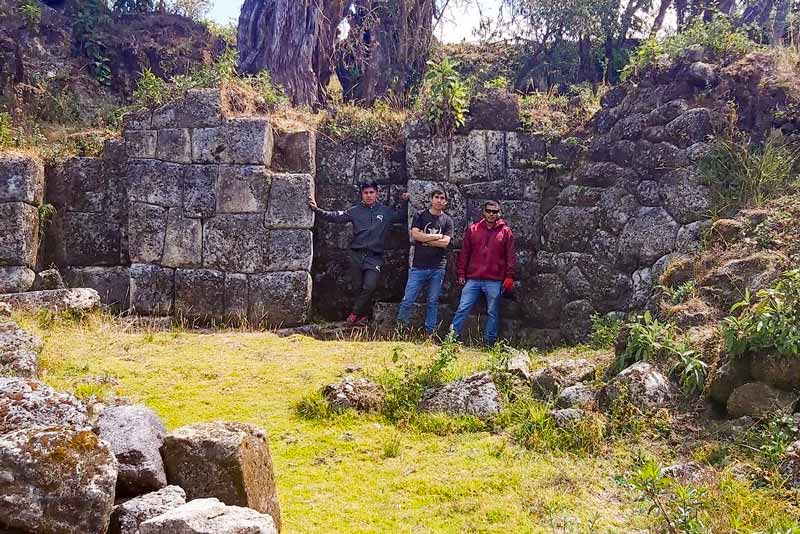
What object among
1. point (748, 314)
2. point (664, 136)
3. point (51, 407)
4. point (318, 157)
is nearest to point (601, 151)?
point (664, 136)

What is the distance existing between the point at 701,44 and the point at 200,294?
22.7 feet

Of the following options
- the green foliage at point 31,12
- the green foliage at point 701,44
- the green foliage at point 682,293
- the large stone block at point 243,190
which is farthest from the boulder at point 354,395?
the green foliage at point 31,12

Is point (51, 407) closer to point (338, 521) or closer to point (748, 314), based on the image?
point (338, 521)

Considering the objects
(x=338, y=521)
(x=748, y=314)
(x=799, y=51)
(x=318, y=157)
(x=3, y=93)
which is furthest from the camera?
(x=3, y=93)

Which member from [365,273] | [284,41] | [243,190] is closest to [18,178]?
[243,190]

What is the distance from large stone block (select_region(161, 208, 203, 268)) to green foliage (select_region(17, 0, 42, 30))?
6.46 m

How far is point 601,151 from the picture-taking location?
850 centimetres

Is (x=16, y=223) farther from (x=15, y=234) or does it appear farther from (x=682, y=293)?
(x=682, y=293)

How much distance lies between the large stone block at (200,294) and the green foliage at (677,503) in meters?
6.18

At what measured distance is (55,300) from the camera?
24.5 ft

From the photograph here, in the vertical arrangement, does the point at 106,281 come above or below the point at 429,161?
below

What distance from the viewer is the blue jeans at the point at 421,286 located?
8.05 m

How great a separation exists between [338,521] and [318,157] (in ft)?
21.1

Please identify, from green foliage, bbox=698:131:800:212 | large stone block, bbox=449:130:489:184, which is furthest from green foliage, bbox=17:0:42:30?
green foliage, bbox=698:131:800:212
